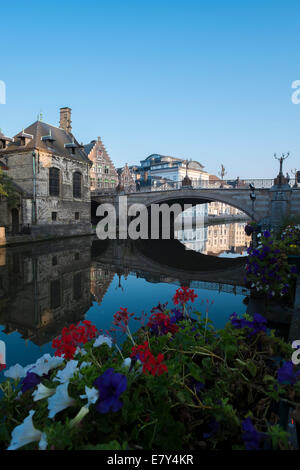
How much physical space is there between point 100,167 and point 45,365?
149 ft

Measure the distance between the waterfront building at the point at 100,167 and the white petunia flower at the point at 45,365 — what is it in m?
42.5

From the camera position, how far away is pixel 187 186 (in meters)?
29.2

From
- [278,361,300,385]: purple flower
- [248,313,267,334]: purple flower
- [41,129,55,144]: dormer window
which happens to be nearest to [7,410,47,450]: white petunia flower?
[278,361,300,385]: purple flower

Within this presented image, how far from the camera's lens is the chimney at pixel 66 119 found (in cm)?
3469

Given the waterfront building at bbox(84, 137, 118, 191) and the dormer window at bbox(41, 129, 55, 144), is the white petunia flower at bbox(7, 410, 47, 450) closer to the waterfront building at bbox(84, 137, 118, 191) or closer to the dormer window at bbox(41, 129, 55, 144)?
the dormer window at bbox(41, 129, 55, 144)

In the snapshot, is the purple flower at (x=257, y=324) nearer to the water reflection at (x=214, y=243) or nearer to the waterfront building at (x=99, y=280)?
the waterfront building at (x=99, y=280)

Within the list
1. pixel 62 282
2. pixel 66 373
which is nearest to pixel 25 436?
pixel 66 373

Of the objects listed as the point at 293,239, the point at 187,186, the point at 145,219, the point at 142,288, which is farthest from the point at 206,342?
the point at 145,219

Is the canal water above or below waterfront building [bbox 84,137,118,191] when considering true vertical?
below

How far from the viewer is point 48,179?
26.5m

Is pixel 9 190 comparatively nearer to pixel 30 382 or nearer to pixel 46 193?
pixel 46 193

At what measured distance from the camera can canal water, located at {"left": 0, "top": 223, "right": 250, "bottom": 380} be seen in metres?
5.75

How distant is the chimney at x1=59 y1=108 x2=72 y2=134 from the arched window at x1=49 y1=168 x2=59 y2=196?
986 centimetres
